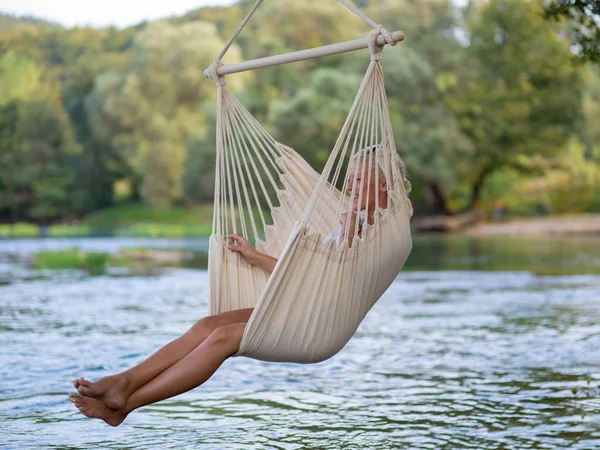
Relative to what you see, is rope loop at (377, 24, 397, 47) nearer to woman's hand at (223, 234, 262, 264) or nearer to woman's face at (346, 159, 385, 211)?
woman's face at (346, 159, 385, 211)

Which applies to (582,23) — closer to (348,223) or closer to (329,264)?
(348,223)

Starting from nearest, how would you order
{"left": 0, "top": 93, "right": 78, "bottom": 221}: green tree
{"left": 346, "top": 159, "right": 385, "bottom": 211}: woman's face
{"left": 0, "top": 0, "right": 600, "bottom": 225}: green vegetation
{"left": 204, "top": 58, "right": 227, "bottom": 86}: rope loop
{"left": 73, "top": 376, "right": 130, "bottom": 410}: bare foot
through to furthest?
{"left": 73, "top": 376, "right": 130, "bottom": 410}: bare foot → {"left": 346, "top": 159, "right": 385, "bottom": 211}: woman's face → {"left": 204, "top": 58, "right": 227, "bottom": 86}: rope loop → {"left": 0, "top": 0, "right": 600, "bottom": 225}: green vegetation → {"left": 0, "top": 93, "right": 78, "bottom": 221}: green tree

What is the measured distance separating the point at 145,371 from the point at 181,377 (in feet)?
0.32

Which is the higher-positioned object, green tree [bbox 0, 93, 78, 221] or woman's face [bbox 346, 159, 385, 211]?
green tree [bbox 0, 93, 78, 221]

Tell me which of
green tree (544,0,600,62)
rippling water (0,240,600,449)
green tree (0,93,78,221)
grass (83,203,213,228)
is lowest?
rippling water (0,240,600,449)

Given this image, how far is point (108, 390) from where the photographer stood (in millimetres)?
2367

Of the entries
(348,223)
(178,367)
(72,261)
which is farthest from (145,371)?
(72,261)

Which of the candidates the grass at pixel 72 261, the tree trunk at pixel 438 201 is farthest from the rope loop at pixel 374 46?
the tree trunk at pixel 438 201

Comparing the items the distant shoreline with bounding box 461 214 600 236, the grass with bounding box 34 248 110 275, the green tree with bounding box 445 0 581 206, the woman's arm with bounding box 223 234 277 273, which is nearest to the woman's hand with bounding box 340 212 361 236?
the woman's arm with bounding box 223 234 277 273

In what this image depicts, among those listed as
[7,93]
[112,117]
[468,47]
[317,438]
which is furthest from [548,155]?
[317,438]

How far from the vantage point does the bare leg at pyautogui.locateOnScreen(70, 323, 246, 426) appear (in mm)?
2375

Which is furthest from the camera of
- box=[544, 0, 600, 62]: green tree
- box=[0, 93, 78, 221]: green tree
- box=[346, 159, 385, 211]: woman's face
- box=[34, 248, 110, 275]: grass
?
box=[0, 93, 78, 221]: green tree

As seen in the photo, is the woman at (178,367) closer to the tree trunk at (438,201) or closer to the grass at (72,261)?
the grass at (72,261)

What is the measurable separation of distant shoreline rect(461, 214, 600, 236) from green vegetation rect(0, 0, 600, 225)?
→ 131 centimetres
